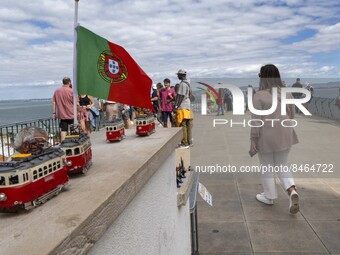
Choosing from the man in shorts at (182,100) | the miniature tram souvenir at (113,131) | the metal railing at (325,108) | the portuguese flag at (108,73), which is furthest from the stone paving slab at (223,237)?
the metal railing at (325,108)

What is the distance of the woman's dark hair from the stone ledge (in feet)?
11.5

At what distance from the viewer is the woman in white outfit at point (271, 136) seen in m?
5.53

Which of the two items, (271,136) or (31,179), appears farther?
(271,136)

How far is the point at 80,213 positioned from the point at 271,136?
15.5 ft

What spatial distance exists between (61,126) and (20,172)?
23.3ft

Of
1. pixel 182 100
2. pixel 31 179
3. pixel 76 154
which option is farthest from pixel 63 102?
pixel 31 179

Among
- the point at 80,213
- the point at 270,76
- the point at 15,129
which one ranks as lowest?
the point at 15,129

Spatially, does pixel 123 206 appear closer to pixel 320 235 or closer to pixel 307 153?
pixel 320 235

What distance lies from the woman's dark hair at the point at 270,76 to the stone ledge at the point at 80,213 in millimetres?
3516

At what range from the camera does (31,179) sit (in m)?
1.62

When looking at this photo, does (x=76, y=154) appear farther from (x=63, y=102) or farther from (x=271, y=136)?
(x=63, y=102)

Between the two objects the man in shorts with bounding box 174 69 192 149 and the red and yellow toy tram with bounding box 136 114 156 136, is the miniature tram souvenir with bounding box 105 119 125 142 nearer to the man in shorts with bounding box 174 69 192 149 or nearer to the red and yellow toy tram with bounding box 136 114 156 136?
the red and yellow toy tram with bounding box 136 114 156 136

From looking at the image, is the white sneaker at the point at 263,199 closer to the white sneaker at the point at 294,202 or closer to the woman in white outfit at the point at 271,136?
the woman in white outfit at the point at 271,136

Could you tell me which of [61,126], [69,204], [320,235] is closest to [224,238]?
[320,235]
